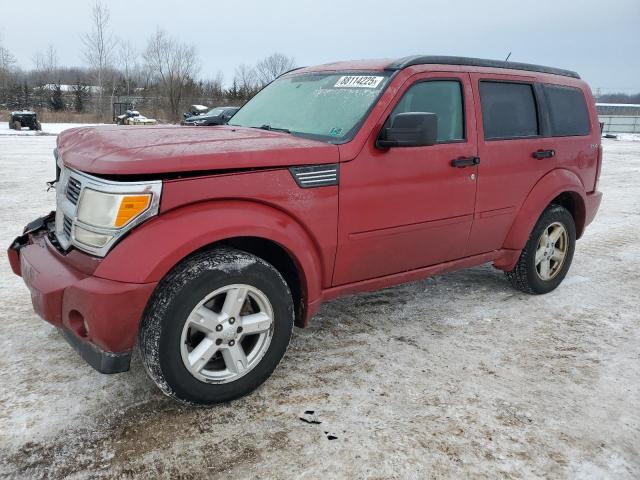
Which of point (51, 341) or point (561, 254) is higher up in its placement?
point (561, 254)

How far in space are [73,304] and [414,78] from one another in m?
2.47

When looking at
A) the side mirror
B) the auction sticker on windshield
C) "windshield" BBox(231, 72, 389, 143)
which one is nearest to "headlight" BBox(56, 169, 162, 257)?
"windshield" BBox(231, 72, 389, 143)

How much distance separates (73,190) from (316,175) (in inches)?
51.4

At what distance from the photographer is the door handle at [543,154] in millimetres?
4161

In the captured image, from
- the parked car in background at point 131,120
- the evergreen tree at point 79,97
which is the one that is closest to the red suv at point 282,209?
the parked car in background at point 131,120

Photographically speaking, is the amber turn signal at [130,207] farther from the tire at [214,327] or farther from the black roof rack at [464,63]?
the black roof rack at [464,63]

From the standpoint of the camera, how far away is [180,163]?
2494 millimetres

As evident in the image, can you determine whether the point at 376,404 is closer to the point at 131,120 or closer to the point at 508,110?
the point at 508,110

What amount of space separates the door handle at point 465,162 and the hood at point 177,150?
3.31ft

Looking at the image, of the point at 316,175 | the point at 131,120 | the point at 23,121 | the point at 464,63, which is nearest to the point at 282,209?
the point at 316,175

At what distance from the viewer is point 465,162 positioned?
3643 millimetres

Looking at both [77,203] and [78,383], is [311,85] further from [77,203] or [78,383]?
[78,383]

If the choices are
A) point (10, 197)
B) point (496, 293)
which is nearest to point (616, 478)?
point (496, 293)

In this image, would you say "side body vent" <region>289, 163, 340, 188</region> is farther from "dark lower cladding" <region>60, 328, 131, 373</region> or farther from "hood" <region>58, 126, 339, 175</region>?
"dark lower cladding" <region>60, 328, 131, 373</region>
